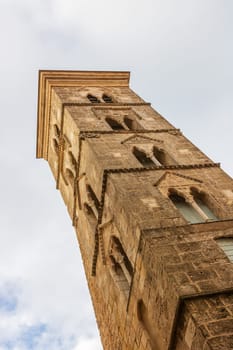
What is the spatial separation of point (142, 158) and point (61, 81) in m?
8.08

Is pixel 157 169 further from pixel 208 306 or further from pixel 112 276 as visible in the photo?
pixel 208 306

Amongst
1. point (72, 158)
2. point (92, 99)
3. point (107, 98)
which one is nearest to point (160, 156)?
point (72, 158)

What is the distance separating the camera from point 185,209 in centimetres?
1156

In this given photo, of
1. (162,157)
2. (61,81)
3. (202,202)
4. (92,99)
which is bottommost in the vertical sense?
(202,202)

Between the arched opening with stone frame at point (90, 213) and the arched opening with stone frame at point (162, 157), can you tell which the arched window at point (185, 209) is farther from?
the arched opening with stone frame at point (90, 213)

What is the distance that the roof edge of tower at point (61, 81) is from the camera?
67.9 ft

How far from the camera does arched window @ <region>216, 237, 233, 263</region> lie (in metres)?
9.28

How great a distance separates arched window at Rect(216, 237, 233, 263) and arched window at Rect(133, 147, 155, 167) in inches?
183

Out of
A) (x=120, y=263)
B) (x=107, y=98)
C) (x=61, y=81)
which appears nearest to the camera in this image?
(x=120, y=263)

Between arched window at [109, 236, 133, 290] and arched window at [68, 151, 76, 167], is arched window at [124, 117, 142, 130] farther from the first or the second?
arched window at [109, 236, 133, 290]

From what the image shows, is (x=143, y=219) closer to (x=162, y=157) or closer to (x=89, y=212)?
(x=162, y=157)

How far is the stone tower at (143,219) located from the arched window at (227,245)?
4cm

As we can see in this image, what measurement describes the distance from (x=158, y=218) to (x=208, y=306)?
3044mm

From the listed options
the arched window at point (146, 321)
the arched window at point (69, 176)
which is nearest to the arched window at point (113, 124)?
the arched window at point (69, 176)
